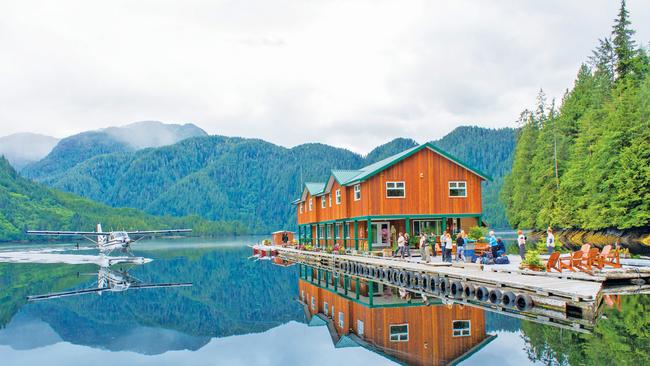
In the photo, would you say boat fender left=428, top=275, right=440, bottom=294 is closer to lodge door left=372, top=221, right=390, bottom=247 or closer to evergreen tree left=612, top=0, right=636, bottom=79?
lodge door left=372, top=221, right=390, bottom=247

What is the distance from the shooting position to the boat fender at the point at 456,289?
20.7 metres

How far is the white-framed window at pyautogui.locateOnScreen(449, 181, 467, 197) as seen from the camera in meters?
35.6

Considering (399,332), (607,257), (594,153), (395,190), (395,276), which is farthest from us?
(594,153)

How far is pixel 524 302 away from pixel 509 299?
635 millimetres

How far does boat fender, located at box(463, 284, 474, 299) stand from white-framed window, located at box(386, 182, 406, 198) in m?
14.8

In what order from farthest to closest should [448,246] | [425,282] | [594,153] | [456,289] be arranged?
[594,153]
[448,246]
[425,282]
[456,289]

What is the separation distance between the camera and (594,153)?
4819 centimetres

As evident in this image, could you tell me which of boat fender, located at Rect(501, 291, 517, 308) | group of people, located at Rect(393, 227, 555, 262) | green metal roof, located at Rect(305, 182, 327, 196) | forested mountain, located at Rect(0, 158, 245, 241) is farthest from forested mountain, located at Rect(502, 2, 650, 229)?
forested mountain, located at Rect(0, 158, 245, 241)

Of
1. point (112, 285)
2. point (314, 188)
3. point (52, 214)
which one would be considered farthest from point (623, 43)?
point (52, 214)

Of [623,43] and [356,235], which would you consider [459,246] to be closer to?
[356,235]

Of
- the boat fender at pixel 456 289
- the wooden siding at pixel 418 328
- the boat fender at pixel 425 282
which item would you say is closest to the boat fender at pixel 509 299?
the wooden siding at pixel 418 328

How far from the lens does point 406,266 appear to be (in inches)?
1027

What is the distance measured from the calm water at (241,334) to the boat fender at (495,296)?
1299mm

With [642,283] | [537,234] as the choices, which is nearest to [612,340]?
[642,283]
